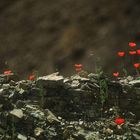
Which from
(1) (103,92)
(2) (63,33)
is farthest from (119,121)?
(2) (63,33)

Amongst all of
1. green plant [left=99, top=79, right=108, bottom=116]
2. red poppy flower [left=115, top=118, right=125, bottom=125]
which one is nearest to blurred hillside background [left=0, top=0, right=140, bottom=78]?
green plant [left=99, top=79, right=108, bottom=116]

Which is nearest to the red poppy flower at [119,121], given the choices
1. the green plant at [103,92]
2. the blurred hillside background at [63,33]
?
the green plant at [103,92]

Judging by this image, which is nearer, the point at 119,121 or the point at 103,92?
the point at 119,121

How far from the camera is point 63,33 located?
10.4m

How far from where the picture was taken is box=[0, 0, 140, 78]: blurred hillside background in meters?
9.82

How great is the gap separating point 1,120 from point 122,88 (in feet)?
5.82

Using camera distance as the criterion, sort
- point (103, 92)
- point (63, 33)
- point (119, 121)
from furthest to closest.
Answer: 1. point (63, 33)
2. point (103, 92)
3. point (119, 121)

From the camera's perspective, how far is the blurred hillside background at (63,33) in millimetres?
9820

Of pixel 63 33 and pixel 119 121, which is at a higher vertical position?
pixel 63 33

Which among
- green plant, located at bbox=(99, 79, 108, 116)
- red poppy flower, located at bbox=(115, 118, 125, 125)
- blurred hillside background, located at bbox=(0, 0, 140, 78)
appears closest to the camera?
red poppy flower, located at bbox=(115, 118, 125, 125)

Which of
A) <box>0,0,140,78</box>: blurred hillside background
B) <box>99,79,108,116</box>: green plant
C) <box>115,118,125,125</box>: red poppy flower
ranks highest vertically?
<box>0,0,140,78</box>: blurred hillside background

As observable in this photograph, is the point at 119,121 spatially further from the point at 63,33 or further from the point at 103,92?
the point at 63,33

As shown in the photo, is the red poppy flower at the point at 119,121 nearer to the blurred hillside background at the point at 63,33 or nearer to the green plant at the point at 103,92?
the green plant at the point at 103,92

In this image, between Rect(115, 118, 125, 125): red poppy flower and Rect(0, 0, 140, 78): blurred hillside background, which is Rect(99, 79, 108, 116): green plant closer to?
Rect(115, 118, 125, 125): red poppy flower
